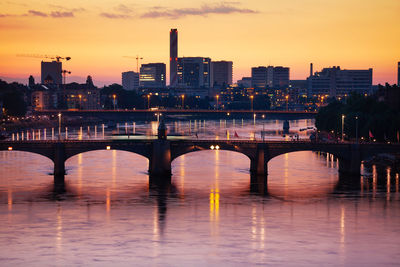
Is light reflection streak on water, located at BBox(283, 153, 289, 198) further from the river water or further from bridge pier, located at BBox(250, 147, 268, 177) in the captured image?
bridge pier, located at BBox(250, 147, 268, 177)

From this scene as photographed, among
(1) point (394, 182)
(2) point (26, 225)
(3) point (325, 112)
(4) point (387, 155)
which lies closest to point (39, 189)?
(2) point (26, 225)

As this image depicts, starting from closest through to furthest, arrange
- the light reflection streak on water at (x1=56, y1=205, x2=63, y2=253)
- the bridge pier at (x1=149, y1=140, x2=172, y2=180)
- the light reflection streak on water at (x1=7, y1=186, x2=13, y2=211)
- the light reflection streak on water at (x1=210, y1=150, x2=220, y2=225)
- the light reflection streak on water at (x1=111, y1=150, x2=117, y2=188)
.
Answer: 1. the light reflection streak on water at (x1=56, y1=205, x2=63, y2=253)
2. the light reflection streak on water at (x1=210, y1=150, x2=220, y2=225)
3. the light reflection streak on water at (x1=7, y1=186, x2=13, y2=211)
4. the light reflection streak on water at (x1=111, y1=150, x2=117, y2=188)
5. the bridge pier at (x1=149, y1=140, x2=172, y2=180)

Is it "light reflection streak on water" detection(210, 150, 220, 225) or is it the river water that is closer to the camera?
the river water

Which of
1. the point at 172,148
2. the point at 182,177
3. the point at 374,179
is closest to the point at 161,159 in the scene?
the point at 172,148

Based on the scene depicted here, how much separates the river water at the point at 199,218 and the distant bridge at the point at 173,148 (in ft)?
8.36

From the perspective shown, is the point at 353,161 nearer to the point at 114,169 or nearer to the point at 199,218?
the point at 114,169

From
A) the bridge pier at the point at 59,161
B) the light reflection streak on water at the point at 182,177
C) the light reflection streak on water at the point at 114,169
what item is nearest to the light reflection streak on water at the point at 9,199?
the bridge pier at the point at 59,161

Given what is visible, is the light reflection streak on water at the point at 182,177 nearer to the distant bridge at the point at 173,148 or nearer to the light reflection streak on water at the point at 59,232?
the distant bridge at the point at 173,148

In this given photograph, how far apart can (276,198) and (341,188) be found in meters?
11.8

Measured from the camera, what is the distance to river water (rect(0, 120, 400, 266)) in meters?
64.2

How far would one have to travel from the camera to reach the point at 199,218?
261ft

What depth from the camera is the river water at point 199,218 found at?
211ft

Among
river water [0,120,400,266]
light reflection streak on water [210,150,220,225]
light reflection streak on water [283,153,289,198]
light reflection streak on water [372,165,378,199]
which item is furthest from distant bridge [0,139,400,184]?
light reflection streak on water [210,150,220,225]

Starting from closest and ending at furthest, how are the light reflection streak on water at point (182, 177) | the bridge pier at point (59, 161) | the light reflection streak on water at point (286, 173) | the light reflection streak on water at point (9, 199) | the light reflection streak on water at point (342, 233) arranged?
1. the light reflection streak on water at point (342, 233)
2. the light reflection streak on water at point (9, 199)
3. the light reflection streak on water at point (182, 177)
4. the light reflection streak on water at point (286, 173)
5. the bridge pier at point (59, 161)
